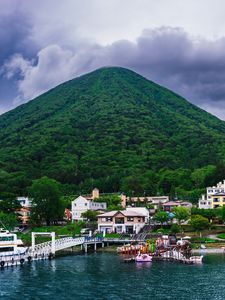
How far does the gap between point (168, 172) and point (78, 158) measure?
158 feet

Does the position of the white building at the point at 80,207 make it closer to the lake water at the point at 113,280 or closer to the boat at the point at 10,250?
the boat at the point at 10,250

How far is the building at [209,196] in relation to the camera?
10738 centimetres

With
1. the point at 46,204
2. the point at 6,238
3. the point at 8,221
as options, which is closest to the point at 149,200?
the point at 46,204

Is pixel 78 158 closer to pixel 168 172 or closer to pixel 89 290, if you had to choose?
pixel 168 172

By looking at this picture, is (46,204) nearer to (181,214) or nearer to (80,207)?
(80,207)

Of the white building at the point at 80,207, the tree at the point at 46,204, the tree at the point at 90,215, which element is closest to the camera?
the tree at the point at 46,204

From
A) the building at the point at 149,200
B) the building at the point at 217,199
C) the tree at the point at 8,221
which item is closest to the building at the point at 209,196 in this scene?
the building at the point at 217,199

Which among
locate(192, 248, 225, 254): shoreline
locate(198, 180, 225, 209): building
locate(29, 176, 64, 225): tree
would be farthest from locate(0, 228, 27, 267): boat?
locate(198, 180, 225, 209): building

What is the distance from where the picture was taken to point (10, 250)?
210 ft

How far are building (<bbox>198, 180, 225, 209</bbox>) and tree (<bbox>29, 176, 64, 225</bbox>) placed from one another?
31.1m

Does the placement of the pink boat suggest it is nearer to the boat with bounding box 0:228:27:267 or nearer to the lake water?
the lake water

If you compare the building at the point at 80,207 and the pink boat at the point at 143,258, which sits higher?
the building at the point at 80,207

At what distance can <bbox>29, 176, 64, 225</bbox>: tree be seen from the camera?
97000mm

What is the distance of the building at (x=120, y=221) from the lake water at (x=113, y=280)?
30.3 m
